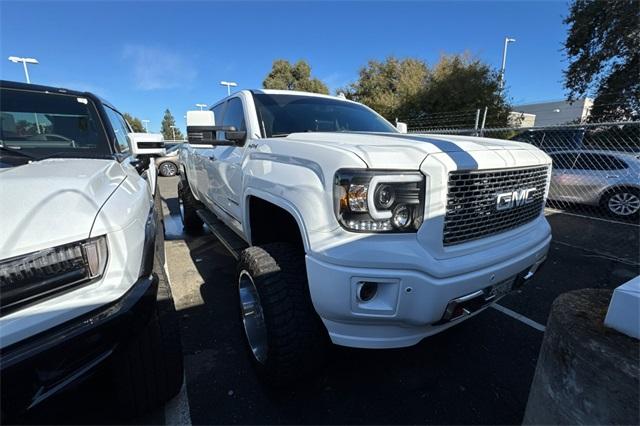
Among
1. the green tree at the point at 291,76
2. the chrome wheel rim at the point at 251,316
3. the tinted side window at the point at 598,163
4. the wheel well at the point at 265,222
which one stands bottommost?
the chrome wheel rim at the point at 251,316

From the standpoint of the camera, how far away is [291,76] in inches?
1323

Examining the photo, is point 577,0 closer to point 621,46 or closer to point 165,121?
point 621,46

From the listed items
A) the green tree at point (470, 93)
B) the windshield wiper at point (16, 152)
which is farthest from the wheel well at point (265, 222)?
the green tree at point (470, 93)

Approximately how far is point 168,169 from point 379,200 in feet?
48.2

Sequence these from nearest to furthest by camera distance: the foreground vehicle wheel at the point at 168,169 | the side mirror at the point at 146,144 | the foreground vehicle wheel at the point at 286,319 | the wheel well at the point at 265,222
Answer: the foreground vehicle wheel at the point at 286,319 → the wheel well at the point at 265,222 → the side mirror at the point at 146,144 → the foreground vehicle wheel at the point at 168,169

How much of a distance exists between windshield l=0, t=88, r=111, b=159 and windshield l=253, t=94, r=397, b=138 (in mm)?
1408

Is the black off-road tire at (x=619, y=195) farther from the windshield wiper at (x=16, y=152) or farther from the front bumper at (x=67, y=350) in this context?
the windshield wiper at (x=16, y=152)

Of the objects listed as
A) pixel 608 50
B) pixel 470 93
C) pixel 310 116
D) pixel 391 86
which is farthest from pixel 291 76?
pixel 310 116

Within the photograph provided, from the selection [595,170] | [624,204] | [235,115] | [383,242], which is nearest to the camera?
[383,242]

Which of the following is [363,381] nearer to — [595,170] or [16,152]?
[16,152]

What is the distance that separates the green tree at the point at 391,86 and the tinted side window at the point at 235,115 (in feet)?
58.5

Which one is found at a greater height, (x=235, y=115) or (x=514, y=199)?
(x=235, y=115)

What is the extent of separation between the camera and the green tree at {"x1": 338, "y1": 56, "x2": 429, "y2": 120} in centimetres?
2033

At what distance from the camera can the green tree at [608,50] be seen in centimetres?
1413
